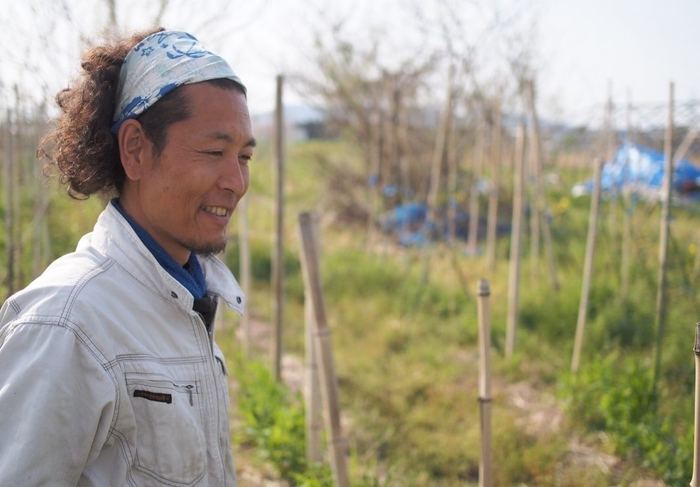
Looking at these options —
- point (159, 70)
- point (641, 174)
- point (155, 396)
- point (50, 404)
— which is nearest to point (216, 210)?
point (159, 70)

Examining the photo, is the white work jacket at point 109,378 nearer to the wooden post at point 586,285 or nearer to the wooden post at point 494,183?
the wooden post at point 586,285

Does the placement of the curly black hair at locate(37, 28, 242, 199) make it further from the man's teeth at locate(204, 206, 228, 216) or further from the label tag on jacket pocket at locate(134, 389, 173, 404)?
the label tag on jacket pocket at locate(134, 389, 173, 404)

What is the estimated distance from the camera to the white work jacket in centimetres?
109

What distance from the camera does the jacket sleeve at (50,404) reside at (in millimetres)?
1072

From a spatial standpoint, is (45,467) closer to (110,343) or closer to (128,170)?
(110,343)

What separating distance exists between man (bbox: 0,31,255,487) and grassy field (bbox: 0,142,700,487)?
0.84 meters

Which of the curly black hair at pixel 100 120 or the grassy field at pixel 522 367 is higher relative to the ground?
the curly black hair at pixel 100 120

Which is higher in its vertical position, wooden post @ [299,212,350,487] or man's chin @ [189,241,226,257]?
man's chin @ [189,241,226,257]

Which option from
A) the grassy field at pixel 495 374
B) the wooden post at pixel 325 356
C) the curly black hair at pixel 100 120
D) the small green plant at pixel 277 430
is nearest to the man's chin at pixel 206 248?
the curly black hair at pixel 100 120

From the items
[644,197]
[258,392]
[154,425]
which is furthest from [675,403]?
[644,197]

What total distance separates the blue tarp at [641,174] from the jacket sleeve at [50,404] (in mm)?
5136

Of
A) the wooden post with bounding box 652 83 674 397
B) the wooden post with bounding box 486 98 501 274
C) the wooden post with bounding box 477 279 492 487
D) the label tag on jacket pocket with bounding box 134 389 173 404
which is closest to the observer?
the label tag on jacket pocket with bounding box 134 389 173 404

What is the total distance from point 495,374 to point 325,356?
2.78m

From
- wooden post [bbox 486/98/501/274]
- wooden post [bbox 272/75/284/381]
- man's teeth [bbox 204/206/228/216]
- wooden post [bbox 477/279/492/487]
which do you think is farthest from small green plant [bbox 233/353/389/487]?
wooden post [bbox 486/98/501/274]
